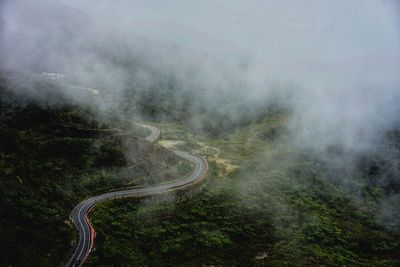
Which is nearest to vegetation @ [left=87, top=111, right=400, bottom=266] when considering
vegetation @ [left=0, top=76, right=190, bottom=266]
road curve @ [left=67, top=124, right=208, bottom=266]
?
road curve @ [left=67, top=124, right=208, bottom=266]

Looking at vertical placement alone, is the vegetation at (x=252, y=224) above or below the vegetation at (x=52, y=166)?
below

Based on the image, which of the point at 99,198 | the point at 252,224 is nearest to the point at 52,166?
the point at 99,198

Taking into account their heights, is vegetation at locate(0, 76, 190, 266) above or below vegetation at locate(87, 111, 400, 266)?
above

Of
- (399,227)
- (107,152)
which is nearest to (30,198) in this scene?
(107,152)

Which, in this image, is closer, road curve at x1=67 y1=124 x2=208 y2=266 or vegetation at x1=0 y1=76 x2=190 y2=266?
vegetation at x1=0 y1=76 x2=190 y2=266

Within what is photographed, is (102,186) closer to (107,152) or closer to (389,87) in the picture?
(107,152)

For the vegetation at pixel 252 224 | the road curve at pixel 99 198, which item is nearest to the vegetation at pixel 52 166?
the road curve at pixel 99 198

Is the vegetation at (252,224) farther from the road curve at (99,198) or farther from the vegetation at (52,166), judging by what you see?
the vegetation at (52,166)

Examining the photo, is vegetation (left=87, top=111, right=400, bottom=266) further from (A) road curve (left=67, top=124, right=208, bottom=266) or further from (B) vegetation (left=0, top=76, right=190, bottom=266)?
(B) vegetation (left=0, top=76, right=190, bottom=266)
